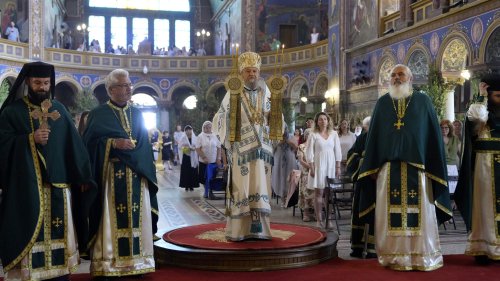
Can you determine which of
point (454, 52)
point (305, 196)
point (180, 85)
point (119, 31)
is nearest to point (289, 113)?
point (180, 85)

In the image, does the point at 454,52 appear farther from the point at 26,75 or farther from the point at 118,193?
the point at 26,75

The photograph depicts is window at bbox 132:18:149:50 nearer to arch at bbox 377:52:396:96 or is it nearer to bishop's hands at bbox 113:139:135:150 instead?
arch at bbox 377:52:396:96

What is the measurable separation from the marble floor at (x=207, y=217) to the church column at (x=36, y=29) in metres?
14.9

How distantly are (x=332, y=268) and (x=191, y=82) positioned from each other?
2686 cm

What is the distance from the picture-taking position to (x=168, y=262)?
19.5ft

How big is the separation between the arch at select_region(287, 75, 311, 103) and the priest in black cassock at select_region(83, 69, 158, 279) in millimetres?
22527

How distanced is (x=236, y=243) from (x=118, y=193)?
1.52 meters

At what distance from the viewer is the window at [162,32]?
3697 cm

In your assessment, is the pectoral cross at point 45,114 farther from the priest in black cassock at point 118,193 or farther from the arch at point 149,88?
the arch at point 149,88

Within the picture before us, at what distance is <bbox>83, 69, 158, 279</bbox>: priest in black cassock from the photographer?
16.7 feet

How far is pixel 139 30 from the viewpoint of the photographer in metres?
36.8

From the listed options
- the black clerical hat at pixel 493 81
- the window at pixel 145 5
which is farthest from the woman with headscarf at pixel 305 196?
the window at pixel 145 5

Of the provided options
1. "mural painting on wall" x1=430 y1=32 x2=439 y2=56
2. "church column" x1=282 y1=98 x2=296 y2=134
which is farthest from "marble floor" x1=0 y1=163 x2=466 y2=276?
"church column" x1=282 y1=98 x2=296 y2=134

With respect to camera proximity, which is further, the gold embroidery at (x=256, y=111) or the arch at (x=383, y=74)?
the arch at (x=383, y=74)
